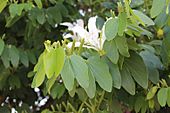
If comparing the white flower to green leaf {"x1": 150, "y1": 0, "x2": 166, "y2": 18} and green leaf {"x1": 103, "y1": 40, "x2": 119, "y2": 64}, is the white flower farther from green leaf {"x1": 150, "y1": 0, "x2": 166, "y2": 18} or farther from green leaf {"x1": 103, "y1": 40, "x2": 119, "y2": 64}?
green leaf {"x1": 150, "y1": 0, "x2": 166, "y2": 18}

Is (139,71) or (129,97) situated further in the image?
(129,97)

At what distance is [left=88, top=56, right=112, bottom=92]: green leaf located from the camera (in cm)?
97

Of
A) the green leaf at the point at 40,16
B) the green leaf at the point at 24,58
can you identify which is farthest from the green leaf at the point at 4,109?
the green leaf at the point at 40,16

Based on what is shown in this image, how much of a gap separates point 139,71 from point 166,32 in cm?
18

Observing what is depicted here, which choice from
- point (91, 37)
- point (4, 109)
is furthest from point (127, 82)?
point (4, 109)

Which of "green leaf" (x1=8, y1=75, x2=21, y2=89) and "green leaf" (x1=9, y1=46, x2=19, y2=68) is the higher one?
"green leaf" (x1=9, y1=46, x2=19, y2=68)

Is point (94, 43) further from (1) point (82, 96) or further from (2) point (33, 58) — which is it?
(2) point (33, 58)

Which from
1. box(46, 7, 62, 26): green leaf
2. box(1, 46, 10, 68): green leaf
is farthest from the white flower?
box(46, 7, 62, 26): green leaf

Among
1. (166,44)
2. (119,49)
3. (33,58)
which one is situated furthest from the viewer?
(33,58)

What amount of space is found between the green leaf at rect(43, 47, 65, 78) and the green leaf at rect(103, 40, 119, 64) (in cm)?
16

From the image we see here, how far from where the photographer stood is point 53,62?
0.87 m

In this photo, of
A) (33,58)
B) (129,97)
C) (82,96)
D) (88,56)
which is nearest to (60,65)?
(88,56)

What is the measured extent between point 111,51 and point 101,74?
7 cm

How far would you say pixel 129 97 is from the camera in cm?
122
